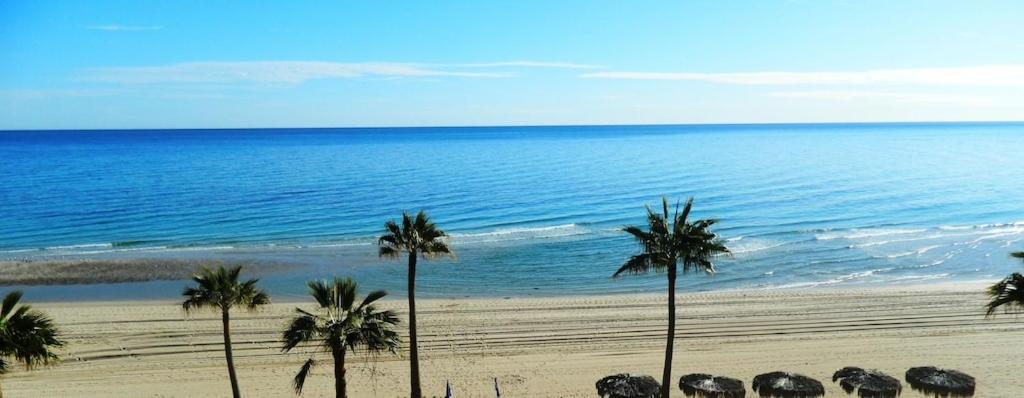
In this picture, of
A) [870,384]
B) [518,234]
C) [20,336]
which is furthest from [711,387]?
[518,234]

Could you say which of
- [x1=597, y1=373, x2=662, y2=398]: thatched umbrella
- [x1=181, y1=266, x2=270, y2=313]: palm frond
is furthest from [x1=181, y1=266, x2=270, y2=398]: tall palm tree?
[x1=597, y1=373, x2=662, y2=398]: thatched umbrella

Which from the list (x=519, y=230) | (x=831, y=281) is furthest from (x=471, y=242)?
(x=831, y=281)

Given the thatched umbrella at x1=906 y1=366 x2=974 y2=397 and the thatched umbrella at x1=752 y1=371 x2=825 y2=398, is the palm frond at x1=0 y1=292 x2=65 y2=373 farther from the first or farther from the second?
the thatched umbrella at x1=906 y1=366 x2=974 y2=397

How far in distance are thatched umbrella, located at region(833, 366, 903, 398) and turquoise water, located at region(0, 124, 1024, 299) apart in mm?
17860

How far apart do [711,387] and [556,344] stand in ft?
28.0

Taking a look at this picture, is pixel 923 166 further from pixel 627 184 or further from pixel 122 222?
pixel 122 222

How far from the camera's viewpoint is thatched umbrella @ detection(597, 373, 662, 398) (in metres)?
20.2

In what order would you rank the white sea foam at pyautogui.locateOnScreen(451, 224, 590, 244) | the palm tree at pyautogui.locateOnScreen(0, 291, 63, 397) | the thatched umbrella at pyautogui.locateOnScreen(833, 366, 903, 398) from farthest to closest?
the white sea foam at pyautogui.locateOnScreen(451, 224, 590, 244)
the thatched umbrella at pyautogui.locateOnScreen(833, 366, 903, 398)
the palm tree at pyautogui.locateOnScreen(0, 291, 63, 397)

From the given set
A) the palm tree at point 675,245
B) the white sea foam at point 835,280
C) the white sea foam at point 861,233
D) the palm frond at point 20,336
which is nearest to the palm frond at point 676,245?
the palm tree at point 675,245

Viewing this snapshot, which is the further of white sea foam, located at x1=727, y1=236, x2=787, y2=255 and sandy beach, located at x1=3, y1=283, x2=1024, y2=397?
white sea foam, located at x1=727, y1=236, x2=787, y2=255

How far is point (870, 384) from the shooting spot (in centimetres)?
2030

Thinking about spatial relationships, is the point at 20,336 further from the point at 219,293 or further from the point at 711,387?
the point at 711,387

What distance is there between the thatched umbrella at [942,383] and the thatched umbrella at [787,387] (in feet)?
8.73

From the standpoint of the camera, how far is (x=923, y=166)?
111875mm
